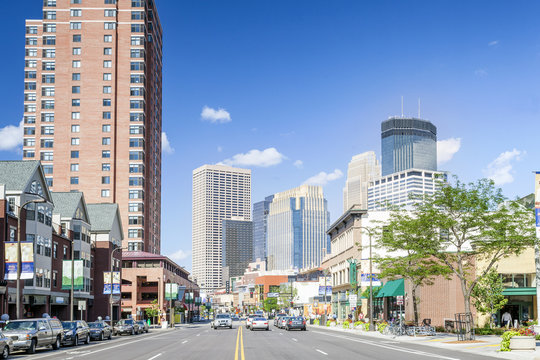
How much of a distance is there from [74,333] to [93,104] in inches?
3338

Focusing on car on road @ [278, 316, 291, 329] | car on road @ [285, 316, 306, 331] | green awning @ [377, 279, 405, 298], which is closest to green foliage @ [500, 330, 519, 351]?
green awning @ [377, 279, 405, 298]

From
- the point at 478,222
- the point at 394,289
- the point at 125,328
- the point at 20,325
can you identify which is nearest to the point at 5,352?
the point at 20,325

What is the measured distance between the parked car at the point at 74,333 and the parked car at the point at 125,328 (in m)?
17.9

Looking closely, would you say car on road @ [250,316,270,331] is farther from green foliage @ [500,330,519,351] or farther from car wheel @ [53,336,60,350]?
green foliage @ [500,330,519,351]

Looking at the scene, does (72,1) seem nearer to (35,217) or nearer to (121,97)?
(121,97)

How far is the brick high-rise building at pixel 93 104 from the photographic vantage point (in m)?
120

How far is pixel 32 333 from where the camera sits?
113ft

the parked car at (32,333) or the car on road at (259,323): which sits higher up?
the parked car at (32,333)

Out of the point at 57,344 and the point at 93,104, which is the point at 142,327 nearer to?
the point at 57,344

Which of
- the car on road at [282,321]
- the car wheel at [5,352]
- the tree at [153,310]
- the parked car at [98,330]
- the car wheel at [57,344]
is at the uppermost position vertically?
the car wheel at [5,352]

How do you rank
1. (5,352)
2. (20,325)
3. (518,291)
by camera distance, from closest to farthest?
(5,352), (20,325), (518,291)

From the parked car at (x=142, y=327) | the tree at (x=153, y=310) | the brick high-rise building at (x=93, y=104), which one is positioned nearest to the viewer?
the parked car at (x=142, y=327)

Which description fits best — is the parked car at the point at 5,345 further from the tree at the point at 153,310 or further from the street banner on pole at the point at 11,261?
the tree at the point at 153,310

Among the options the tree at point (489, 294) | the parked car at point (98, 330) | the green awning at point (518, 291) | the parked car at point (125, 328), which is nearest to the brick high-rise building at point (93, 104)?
the parked car at point (125, 328)
